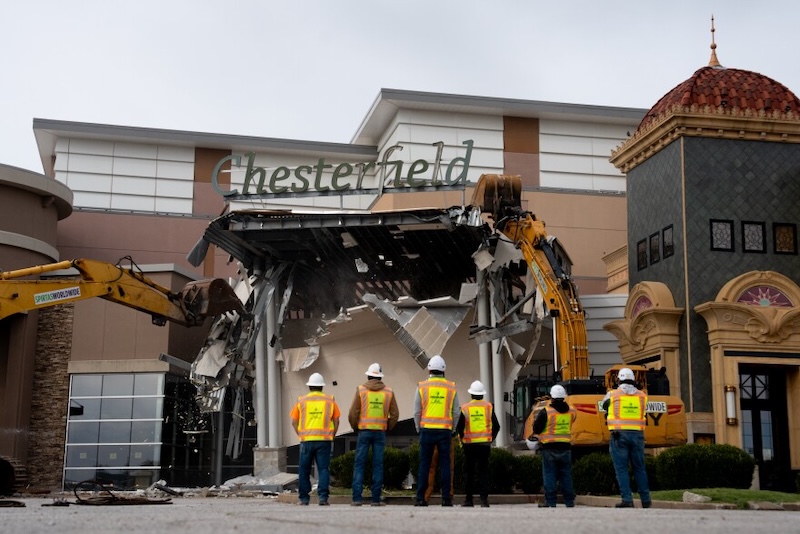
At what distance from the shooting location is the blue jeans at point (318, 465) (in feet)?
54.7

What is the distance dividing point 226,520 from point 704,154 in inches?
847

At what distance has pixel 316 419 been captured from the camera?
1673cm

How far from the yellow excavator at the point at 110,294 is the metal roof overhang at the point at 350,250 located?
4.82 m

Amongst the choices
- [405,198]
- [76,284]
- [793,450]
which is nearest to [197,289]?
[76,284]

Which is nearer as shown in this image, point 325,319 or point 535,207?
point 325,319

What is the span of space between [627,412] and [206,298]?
42.7ft

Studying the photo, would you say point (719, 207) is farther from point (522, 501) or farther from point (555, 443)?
point (555, 443)

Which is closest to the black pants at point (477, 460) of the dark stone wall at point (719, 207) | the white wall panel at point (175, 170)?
the dark stone wall at point (719, 207)

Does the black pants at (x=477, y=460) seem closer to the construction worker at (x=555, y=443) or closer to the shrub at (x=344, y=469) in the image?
the construction worker at (x=555, y=443)

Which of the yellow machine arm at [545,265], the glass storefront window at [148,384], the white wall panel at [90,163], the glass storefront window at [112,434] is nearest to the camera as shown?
the yellow machine arm at [545,265]

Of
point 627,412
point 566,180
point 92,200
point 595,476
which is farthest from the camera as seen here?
point 92,200

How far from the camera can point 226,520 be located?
426 inches

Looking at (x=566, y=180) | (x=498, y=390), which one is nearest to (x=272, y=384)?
(x=498, y=390)

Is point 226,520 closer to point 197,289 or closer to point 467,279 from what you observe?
point 197,289
